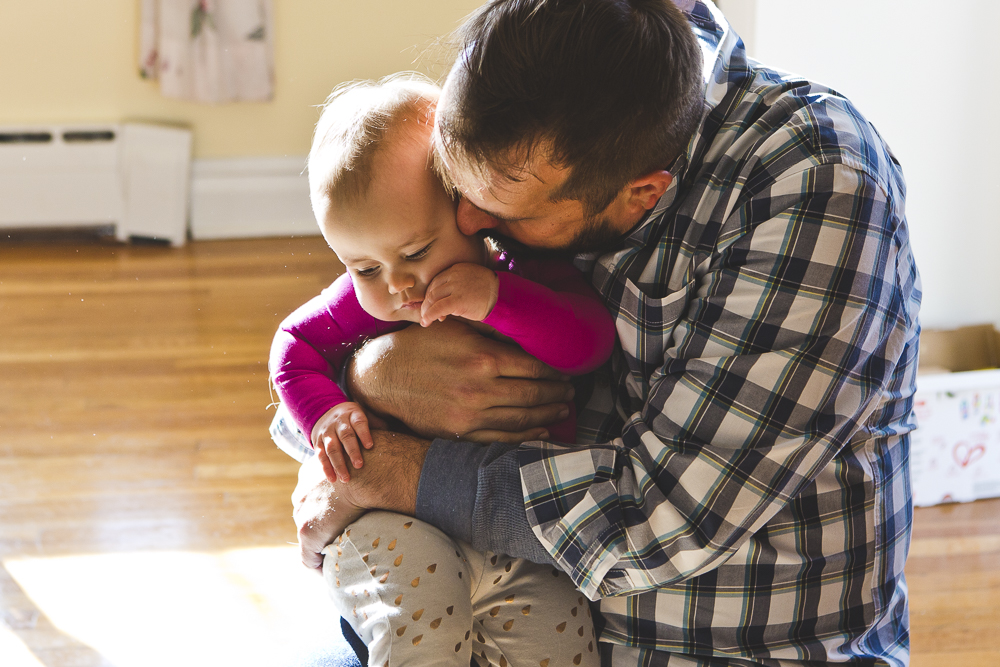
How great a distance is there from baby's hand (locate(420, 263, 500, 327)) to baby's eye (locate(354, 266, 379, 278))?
8cm

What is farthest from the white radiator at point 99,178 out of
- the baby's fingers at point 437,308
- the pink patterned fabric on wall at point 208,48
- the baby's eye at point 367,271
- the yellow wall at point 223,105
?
the baby's fingers at point 437,308

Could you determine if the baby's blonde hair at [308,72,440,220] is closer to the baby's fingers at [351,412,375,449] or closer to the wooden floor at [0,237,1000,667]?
the baby's fingers at [351,412,375,449]

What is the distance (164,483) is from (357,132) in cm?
132

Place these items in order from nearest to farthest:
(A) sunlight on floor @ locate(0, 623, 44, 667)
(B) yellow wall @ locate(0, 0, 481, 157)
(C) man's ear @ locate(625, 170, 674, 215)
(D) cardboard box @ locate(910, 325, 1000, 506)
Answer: (C) man's ear @ locate(625, 170, 674, 215) → (A) sunlight on floor @ locate(0, 623, 44, 667) → (B) yellow wall @ locate(0, 0, 481, 157) → (D) cardboard box @ locate(910, 325, 1000, 506)

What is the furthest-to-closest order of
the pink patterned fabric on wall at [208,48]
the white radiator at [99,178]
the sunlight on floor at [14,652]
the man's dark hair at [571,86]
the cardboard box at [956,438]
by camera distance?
the pink patterned fabric on wall at [208,48] < the white radiator at [99,178] < the cardboard box at [956,438] < the sunlight on floor at [14,652] < the man's dark hair at [571,86]

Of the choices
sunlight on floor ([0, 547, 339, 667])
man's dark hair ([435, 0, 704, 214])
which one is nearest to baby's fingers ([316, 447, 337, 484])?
man's dark hair ([435, 0, 704, 214])

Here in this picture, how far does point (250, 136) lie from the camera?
7.22 ft

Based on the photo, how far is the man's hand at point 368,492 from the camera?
900mm

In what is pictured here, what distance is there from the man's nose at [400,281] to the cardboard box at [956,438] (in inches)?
53.2

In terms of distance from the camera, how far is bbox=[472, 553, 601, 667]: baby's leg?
2.82 ft

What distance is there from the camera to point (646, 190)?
0.85 m

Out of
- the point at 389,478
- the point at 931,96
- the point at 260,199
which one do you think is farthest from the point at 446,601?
the point at 931,96

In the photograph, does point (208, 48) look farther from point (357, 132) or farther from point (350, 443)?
point (350, 443)

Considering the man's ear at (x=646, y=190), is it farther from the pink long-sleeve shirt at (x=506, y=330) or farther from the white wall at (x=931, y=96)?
the white wall at (x=931, y=96)
